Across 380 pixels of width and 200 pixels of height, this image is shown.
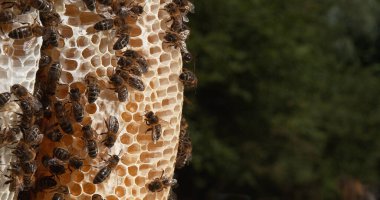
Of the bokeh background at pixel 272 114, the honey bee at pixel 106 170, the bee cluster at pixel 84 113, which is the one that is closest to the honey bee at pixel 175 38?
the bee cluster at pixel 84 113

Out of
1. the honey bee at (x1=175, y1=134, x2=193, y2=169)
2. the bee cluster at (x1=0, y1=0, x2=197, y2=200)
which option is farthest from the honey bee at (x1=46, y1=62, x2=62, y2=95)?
the honey bee at (x1=175, y1=134, x2=193, y2=169)

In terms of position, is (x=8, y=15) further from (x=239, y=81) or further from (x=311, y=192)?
(x=311, y=192)

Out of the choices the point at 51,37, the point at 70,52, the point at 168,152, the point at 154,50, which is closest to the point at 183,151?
the point at 168,152

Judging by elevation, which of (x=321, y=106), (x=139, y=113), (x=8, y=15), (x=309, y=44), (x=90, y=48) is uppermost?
(x=8, y=15)

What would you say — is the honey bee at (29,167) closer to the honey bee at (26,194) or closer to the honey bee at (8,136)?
the honey bee at (8,136)

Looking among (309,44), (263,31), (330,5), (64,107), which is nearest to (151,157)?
(64,107)

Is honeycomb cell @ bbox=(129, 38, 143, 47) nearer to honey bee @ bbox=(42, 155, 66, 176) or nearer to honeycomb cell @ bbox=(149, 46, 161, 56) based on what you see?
honeycomb cell @ bbox=(149, 46, 161, 56)

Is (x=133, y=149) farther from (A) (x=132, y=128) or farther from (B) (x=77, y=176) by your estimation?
(B) (x=77, y=176)
